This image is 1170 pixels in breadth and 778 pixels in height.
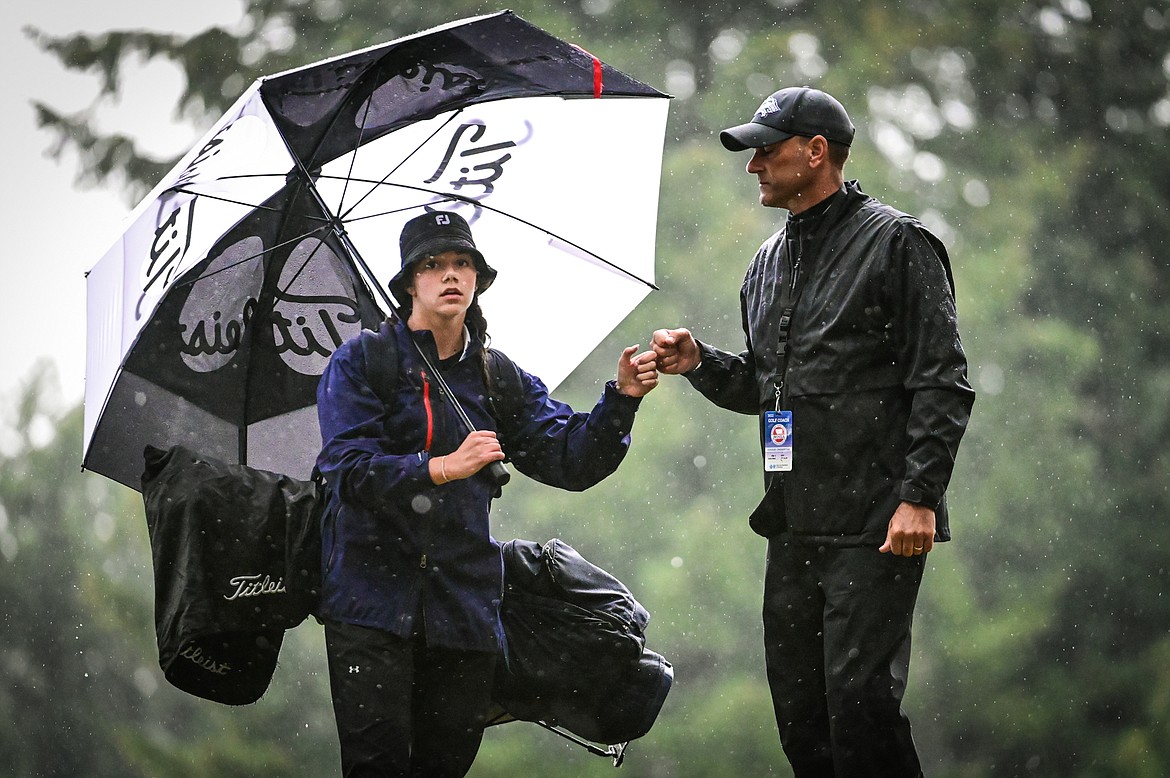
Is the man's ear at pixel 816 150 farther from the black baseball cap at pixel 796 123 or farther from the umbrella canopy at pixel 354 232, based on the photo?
the umbrella canopy at pixel 354 232

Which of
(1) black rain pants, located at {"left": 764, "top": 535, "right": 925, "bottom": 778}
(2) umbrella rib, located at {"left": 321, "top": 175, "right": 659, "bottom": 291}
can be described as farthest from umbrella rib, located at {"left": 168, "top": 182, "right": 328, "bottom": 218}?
(1) black rain pants, located at {"left": 764, "top": 535, "right": 925, "bottom": 778}

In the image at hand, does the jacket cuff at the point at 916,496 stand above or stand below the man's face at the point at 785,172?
below

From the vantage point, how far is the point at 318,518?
277 centimetres

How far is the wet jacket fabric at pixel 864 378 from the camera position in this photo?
7.86 feet

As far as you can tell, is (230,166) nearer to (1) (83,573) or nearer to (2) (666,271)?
(2) (666,271)

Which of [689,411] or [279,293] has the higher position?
[689,411]

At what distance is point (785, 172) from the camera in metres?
2.61

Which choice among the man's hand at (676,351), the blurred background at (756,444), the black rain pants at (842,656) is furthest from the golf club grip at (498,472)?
the blurred background at (756,444)

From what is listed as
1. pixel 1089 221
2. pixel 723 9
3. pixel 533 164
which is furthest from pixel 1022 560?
pixel 533 164

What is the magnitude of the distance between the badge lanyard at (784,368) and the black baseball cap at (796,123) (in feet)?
0.50

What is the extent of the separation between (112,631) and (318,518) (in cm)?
762

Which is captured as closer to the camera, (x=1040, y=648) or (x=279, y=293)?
(x=279, y=293)

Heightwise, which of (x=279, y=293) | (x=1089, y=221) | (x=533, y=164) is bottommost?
(x=279, y=293)

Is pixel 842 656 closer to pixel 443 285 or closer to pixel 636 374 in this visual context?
pixel 636 374
